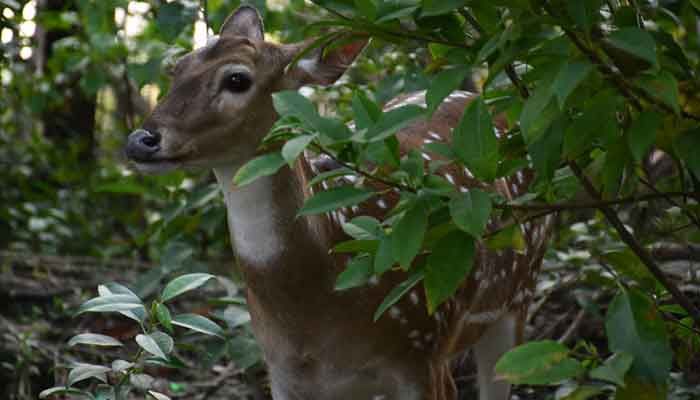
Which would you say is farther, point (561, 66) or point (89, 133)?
point (89, 133)

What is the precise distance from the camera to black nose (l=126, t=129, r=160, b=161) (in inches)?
130

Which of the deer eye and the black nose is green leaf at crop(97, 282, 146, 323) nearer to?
the black nose

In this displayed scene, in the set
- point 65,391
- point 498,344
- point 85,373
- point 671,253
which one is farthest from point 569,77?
point 671,253

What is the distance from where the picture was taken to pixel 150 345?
3.23m

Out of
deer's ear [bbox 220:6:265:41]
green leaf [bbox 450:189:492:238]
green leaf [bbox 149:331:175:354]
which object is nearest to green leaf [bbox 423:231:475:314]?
green leaf [bbox 450:189:492:238]

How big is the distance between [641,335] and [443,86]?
2.10 ft

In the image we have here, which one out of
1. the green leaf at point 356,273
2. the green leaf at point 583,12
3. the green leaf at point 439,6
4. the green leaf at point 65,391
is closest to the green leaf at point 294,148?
the green leaf at point 439,6

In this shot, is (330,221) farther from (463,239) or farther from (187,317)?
(463,239)

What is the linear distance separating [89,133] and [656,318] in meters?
7.25

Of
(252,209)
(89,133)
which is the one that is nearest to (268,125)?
(252,209)

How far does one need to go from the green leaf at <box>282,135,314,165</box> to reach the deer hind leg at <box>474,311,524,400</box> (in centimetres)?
245

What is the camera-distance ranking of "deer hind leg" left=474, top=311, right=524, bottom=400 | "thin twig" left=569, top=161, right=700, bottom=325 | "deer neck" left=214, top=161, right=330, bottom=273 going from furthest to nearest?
"deer hind leg" left=474, top=311, right=524, bottom=400, "deer neck" left=214, top=161, right=330, bottom=273, "thin twig" left=569, top=161, right=700, bottom=325

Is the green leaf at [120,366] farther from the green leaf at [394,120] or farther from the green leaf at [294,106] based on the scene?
the green leaf at [394,120]

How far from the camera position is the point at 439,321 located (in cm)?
389
